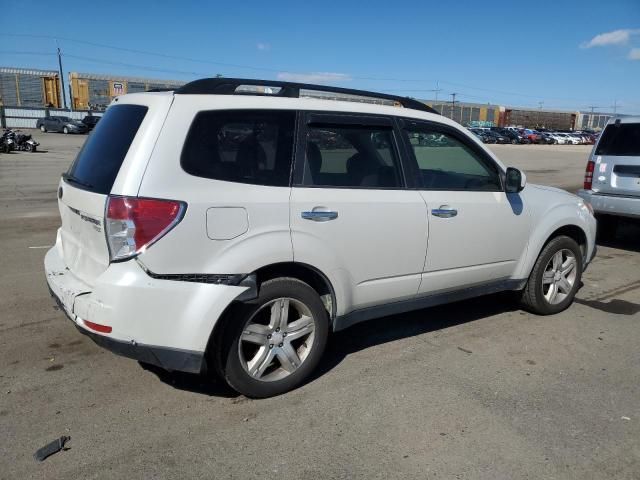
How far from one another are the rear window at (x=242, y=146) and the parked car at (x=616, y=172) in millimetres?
6186

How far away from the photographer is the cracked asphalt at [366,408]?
2852 millimetres

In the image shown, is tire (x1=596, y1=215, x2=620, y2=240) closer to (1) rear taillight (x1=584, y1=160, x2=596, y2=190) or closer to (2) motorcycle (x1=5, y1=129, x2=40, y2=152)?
(1) rear taillight (x1=584, y1=160, x2=596, y2=190)

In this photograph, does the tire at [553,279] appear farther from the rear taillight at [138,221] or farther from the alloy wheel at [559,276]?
the rear taillight at [138,221]

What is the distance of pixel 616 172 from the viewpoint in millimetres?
7953

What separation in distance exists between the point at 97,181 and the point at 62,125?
49.6 metres

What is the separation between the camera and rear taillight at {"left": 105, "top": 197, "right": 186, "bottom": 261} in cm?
295

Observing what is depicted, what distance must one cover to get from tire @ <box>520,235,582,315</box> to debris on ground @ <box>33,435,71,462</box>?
3908 millimetres

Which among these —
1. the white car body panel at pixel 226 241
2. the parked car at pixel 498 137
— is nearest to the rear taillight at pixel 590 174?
the white car body panel at pixel 226 241

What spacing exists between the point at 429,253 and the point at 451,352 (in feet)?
2.71

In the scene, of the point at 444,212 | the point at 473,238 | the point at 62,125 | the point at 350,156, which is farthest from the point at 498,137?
the point at 350,156

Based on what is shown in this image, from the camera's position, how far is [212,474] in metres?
2.75

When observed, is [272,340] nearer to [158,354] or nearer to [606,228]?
[158,354]

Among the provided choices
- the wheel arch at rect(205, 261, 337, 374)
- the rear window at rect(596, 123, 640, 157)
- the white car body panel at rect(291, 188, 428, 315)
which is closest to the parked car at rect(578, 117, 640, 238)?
the rear window at rect(596, 123, 640, 157)

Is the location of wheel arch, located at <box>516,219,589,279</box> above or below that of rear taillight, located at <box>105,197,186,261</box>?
below
